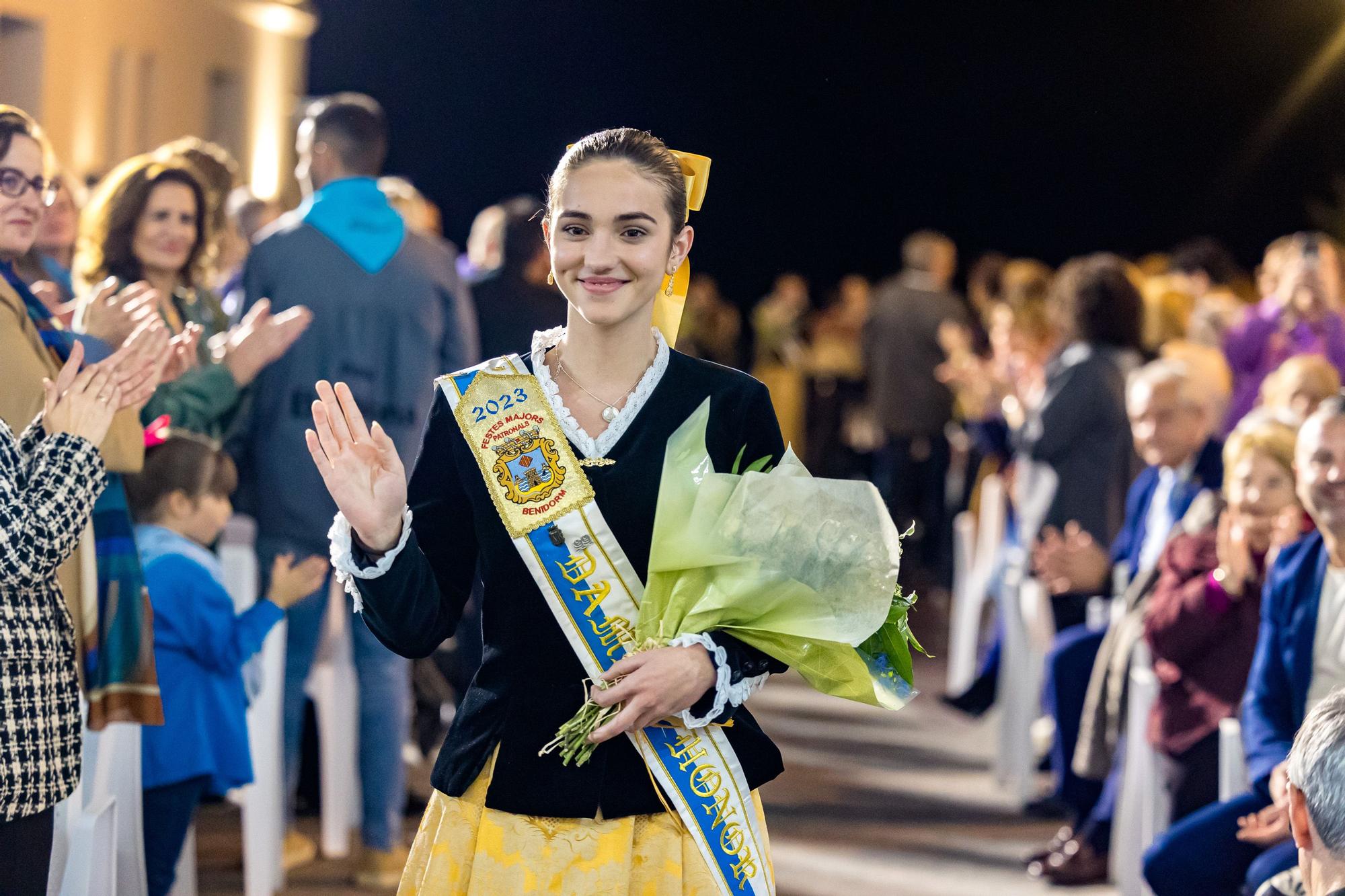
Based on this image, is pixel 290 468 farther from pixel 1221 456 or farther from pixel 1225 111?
pixel 1225 111

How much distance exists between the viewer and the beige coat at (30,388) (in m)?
2.33

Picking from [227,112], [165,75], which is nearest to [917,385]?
[165,75]

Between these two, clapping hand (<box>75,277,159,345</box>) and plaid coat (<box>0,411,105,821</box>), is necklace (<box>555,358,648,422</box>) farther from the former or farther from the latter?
clapping hand (<box>75,277,159,345</box>)

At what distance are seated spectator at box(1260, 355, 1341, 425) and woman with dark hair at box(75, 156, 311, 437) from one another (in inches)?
91.8

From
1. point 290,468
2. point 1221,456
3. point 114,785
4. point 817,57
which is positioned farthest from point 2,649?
point 817,57

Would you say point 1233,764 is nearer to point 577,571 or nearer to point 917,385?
point 577,571

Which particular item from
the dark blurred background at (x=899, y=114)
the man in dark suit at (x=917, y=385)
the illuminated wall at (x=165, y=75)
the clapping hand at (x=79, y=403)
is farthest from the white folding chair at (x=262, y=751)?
the dark blurred background at (x=899, y=114)

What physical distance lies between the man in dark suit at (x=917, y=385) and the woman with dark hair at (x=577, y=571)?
691 cm

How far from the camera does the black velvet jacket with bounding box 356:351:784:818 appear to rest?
177cm

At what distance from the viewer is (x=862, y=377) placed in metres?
10.8

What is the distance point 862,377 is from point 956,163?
484 cm

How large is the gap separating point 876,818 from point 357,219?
2120 millimetres

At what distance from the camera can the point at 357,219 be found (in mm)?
3896

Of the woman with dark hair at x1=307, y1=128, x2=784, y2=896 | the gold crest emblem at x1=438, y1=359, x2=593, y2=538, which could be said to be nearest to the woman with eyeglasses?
the woman with dark hair at x1=307, y1=128, x2=784, y2=896
